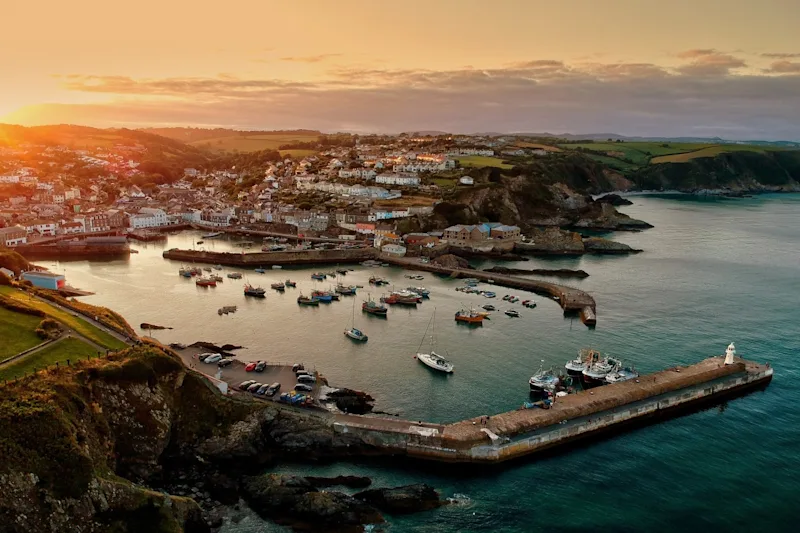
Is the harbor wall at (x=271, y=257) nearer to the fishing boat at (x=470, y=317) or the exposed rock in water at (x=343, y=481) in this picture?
the fishing boat at (x=470, y=317)

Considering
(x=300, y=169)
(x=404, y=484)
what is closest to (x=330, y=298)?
(x=404, y=484)

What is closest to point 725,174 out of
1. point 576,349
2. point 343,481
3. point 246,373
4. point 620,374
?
point 576,349

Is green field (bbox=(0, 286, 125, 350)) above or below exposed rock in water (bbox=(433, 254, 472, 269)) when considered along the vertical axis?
above

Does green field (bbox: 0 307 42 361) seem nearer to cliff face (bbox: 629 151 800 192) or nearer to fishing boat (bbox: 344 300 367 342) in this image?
fishing boat (bbox: 344 300 367 342)

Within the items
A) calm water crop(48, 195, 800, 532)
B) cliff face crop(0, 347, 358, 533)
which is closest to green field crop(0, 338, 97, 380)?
cliff face crop(0, 347, 358, 533)

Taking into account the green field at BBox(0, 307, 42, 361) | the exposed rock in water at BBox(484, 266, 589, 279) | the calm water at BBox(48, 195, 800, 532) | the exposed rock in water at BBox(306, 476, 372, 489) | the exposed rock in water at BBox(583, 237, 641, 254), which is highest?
the green field at BBox(0, 307, 42, 361)

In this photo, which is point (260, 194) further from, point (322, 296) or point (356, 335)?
point (356, 335)
